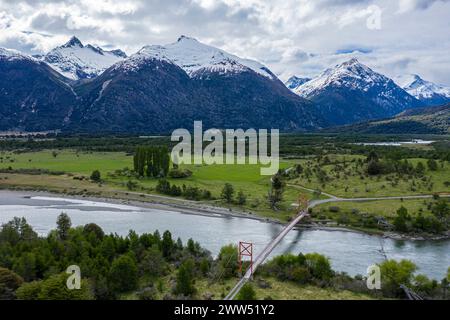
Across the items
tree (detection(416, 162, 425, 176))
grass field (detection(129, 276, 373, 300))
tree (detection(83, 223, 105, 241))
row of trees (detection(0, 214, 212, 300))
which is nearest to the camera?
row of trees (detection(0, 214, 212, 300))

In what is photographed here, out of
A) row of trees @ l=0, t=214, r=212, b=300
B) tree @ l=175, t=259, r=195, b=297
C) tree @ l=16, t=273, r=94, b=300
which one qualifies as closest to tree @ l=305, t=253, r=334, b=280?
row of trees @ l=0, t=214, r=212, b=300

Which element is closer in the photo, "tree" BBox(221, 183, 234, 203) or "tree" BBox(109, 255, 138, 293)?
"tree" BBox(109, 255, 138, 293)

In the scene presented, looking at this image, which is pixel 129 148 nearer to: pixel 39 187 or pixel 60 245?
pixel 39 187

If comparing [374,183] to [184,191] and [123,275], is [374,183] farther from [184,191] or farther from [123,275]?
[123,275]

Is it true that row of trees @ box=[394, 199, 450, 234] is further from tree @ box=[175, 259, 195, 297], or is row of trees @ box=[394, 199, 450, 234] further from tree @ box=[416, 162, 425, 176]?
tree @ box=[175, 259, 195, 297]

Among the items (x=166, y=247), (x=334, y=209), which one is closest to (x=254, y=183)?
A: (x=334, y=209)

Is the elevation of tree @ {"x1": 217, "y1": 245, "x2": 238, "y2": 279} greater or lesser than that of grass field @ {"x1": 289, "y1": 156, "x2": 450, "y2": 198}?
lesser

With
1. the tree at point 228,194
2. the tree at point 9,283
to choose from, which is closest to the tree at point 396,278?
the tree at point 9,283
